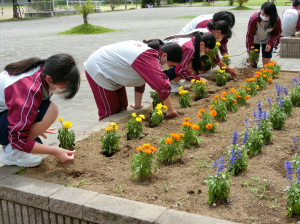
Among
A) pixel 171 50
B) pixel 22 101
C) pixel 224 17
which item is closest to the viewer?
pixel 22 101

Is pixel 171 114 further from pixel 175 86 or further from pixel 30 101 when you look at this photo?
pixel 30 101

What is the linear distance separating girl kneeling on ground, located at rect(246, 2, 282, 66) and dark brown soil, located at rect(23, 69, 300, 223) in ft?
10.4

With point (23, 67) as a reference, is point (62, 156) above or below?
below

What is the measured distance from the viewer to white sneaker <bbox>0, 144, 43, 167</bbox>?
2.93 meters

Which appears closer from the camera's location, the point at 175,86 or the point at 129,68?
the point at 129,68

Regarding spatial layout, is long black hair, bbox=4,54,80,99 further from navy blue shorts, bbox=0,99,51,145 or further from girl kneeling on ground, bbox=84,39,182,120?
girl kneeling on ground, bbox=84,39,182,120

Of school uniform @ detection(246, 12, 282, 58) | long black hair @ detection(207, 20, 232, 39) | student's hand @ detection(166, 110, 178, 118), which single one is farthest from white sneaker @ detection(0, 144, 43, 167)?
school uniform @ detection(246, 12, 282, 58)

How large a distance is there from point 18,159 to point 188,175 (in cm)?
140

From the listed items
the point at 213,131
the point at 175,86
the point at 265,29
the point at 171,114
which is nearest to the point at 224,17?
the point at 265,29

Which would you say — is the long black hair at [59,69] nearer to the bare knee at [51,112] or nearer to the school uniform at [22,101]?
the school uniform at [22,101]

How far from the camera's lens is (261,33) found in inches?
272

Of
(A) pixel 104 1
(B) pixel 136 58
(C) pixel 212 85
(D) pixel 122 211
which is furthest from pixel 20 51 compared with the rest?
(A) pixel 104 1

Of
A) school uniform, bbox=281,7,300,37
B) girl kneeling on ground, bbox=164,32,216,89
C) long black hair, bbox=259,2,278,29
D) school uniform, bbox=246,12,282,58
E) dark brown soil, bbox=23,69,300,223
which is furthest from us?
school uniform, bbox=281,7,300,37

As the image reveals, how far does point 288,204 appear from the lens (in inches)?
86.0
